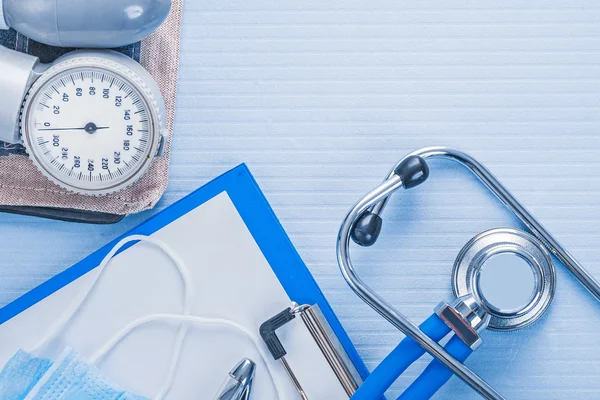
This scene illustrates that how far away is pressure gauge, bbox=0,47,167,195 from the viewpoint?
733 millimetres

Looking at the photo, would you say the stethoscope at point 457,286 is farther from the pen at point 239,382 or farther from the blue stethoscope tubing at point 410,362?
the pen at point 239,382

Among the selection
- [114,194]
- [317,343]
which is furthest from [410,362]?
[114,194]

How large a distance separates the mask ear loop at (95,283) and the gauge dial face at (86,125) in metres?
0.10

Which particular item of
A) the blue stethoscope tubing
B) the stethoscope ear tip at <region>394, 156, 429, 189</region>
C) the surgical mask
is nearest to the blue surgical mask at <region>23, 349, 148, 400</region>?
the surgical mask

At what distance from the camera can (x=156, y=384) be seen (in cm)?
80

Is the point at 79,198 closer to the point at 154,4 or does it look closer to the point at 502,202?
the point at 154,4

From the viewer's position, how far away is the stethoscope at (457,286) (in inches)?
28.4

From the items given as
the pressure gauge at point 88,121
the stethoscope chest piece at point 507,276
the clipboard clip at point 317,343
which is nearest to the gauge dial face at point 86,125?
the pressure gauge at point 88,121

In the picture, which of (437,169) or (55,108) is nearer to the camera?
(55,108)

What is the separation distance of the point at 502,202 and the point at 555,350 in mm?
175

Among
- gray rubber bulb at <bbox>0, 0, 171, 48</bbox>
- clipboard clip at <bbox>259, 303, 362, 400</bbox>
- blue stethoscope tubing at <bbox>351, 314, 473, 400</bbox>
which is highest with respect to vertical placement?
gray rubber bulb at <bbox>0, 0, 171, 48</bbox>

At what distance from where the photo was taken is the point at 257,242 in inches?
31.9

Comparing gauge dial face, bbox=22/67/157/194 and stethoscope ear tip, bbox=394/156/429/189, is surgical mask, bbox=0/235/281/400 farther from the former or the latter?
stethoscope ear tip, bbox=394/156/429/189

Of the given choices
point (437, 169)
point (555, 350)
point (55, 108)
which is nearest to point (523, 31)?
point (437, 169)
